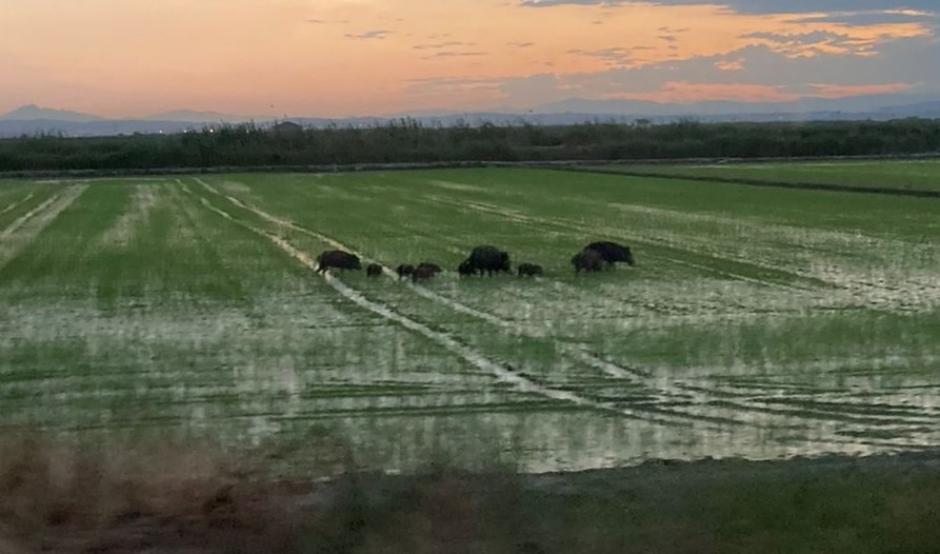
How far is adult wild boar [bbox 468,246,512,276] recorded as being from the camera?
949 inches

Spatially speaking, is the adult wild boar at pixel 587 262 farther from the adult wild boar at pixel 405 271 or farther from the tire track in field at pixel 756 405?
the tire track in field at pixel 756 405

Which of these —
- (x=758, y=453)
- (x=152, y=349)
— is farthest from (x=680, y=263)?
(x=758, y=453)

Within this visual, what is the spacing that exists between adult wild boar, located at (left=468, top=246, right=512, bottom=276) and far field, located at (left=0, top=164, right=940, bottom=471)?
61cm

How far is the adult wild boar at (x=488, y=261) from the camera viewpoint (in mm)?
24109

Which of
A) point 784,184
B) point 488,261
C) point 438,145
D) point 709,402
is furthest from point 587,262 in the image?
point 438,145

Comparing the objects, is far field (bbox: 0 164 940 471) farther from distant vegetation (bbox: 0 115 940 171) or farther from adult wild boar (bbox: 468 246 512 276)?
distant vegetation (bbox: 0 115 940 171)

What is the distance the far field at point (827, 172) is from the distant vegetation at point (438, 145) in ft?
37.3

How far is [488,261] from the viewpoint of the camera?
79.3ft

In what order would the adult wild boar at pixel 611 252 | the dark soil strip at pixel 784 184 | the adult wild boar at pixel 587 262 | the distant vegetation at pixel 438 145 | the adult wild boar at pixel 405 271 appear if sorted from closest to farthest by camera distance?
1. the adult wild boar at pixel 405 271
2. the adult wild boar at pixel 587 262
3. the adult wild boar at pixel 611 252
4. the dark soil strip at pixel 784 184
5. the distant vegetation at pixel 438 145

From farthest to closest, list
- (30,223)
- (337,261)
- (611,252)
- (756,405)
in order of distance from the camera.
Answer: (30,223) → (337,261) → (611,252) → (756,405)

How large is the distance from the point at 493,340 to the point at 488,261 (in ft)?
22.4

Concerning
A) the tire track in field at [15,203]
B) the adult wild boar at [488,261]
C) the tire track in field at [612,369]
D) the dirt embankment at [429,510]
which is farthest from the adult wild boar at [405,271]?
the tire track in field at [15,203]

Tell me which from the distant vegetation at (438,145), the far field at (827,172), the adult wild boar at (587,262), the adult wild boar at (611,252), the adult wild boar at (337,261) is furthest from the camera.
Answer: the distant vegetation at (438,145)

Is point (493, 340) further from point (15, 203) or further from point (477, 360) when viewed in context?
point (15, 203)
